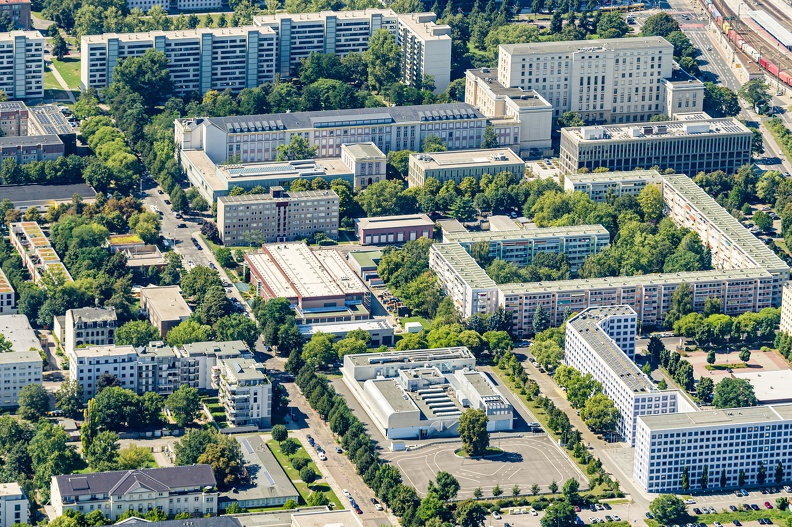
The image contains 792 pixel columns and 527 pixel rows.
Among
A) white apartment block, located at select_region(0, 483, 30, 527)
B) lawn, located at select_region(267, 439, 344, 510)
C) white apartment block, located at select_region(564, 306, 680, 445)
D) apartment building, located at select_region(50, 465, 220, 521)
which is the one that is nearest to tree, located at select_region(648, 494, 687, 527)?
white apartment block, located at select_region(564, 306, 680, 445)

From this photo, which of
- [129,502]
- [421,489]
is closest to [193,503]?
[129,502]

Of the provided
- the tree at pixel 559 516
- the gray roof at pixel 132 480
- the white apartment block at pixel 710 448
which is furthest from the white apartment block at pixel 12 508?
the white apartment block at pixel 710 448

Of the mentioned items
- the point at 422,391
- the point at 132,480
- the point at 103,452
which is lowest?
the point at 103,452

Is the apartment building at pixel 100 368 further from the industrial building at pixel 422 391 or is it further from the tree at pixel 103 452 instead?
the industrial building at pixel 422 391

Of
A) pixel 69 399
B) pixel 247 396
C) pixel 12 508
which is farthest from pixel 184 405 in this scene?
pixel 12 508

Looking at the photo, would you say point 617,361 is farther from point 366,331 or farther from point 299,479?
point 299,479

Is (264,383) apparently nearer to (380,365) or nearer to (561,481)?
(380,365)

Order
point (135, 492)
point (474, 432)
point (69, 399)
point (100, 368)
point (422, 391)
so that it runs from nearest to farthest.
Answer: point (135, 492)
point (474, 432)
point (69, 399)
point (100, 368)
point (422, 391)

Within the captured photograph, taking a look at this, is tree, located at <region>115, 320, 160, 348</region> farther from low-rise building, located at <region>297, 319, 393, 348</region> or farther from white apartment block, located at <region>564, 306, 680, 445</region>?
white apartment block, located at <region>564, 306, 680, 445</region>
